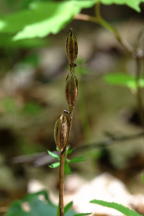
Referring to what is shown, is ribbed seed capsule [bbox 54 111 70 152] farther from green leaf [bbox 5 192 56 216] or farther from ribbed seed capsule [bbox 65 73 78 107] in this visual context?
green leaf [bbox 5 192 56 216]

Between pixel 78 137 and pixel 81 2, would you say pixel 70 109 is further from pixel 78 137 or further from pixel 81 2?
pixel 78 137

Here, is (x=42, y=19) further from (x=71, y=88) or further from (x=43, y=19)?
(x=71, y=88)

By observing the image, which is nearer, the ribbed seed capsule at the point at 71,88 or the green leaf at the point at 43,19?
the ribbed seed capsule at the point at 71,88

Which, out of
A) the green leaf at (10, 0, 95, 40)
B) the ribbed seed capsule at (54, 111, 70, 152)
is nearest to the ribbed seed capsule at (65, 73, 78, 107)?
the ribbed seed capsule at (54, 111, 70, 152)

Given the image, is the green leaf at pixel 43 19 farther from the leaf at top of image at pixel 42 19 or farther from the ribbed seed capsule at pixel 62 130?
the ribbed seed capsule at pixel 62 130

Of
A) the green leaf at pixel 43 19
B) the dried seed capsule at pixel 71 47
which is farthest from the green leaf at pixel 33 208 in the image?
the dried seed capsule at pixel 71 47

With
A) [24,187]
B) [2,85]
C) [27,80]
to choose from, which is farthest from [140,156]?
[27,80]
